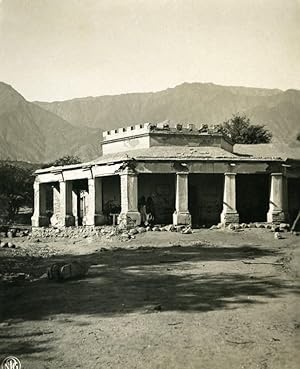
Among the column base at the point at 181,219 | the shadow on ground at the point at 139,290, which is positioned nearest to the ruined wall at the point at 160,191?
the column base at the point at 181,219

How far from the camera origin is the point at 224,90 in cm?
9100

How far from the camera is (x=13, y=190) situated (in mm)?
34844

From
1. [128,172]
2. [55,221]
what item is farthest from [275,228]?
[55,221]

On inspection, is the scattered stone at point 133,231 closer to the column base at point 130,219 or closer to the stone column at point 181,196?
the column base at point 130,219

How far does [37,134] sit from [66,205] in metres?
77.1

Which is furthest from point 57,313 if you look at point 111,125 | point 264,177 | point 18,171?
point 111,125

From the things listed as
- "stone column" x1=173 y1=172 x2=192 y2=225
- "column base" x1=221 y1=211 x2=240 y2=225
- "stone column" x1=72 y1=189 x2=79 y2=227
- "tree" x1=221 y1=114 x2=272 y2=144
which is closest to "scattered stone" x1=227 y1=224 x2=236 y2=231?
"column base" x1=221 y1=211 x2=240 y2=225

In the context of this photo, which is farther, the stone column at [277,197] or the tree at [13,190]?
the tree at [13,190]

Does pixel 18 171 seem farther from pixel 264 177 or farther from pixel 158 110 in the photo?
pixel 158 110

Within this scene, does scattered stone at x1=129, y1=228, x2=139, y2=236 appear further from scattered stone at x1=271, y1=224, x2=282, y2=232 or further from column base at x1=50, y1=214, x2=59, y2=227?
column base at x1=50, y1=214, x2=59, y2=227

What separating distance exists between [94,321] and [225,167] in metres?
14.5

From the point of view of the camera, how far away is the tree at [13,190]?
3462 centimetres

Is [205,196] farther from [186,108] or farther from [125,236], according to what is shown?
[186,108]

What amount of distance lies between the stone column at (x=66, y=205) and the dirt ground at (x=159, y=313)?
1063cm
